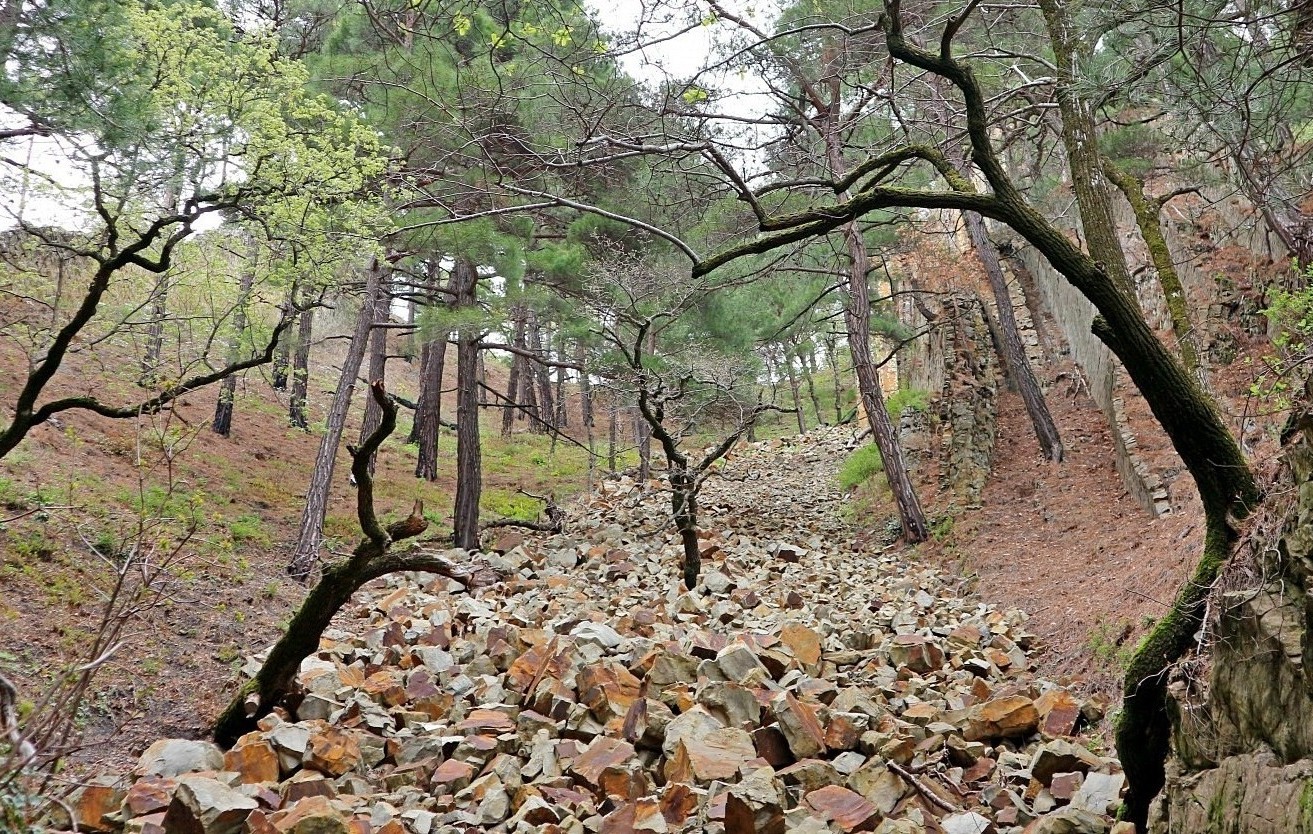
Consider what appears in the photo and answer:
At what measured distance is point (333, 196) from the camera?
8.91m

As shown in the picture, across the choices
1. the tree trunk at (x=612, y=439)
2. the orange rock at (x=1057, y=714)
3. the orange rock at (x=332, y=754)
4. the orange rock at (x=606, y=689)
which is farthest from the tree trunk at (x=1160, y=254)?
the tree trunk at (x=612, y=439)

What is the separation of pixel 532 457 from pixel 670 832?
56.8 feet

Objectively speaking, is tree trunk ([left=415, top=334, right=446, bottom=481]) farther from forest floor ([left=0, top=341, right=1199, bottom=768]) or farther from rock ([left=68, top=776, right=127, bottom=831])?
rock ([left=68, top=776, right=127, bottom=831])

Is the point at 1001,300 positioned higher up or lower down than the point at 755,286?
lower down

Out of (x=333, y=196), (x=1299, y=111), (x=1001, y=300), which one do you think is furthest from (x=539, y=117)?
(x=1001, y=300)

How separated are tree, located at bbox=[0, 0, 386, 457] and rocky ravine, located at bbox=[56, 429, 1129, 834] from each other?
2485 mm

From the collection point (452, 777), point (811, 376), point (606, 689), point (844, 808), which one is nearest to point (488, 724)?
point (452, 777)

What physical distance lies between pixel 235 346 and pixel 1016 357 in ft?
36.1

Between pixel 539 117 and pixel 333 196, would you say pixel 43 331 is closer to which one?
pixel 333 196

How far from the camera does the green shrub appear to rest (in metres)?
14.1

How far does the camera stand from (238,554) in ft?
33.0

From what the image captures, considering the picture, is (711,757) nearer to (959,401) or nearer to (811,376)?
(959,401)

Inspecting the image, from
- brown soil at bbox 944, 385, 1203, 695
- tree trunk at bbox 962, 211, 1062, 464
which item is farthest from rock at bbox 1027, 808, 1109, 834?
tree trunk at bbox 962, 211, 1062, 464

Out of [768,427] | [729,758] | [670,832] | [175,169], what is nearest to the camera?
[670,832]
